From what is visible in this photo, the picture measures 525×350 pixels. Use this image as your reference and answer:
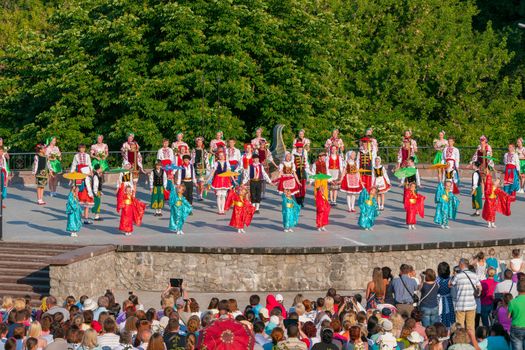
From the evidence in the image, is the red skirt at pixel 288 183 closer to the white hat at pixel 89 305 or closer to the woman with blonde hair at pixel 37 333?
the white hat at pixel 89 305

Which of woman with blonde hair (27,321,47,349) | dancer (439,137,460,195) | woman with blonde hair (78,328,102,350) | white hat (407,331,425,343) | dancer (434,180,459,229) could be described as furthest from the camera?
dancer (439,137,460,195)

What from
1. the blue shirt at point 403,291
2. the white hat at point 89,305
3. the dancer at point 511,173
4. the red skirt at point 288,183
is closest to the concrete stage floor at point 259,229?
the dancer at point 511,173

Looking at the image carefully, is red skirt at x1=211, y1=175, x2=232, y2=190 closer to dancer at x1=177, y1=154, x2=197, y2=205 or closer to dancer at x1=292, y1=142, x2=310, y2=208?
dancer at x1=177, y1=154, x2=197, y2=205

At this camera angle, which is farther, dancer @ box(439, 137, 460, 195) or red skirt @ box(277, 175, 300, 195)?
dancer @ box(439, 137, 460, 195)

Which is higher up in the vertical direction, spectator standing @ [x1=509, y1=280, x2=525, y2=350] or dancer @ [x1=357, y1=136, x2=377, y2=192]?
dancer @ [x1=357, y1=136, x2=377, y2=192]

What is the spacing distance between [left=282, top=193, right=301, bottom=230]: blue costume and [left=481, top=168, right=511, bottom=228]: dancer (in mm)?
4806

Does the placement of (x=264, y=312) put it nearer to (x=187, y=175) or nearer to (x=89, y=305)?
(x=89, y=305)

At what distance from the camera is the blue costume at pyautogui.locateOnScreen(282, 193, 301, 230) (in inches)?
1314

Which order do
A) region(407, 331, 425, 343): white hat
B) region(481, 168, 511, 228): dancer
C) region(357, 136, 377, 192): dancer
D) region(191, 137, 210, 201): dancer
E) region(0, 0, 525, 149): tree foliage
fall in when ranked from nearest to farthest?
1. region(407, 331, 425, 343): white hat
2. region(481, 168, 511, 228): dancer
3. region(357, 136, 377, 192): dancer
4. region(191, 137, 210, 201): dancer
5. region(0, 0, 525, 149): tree foliage

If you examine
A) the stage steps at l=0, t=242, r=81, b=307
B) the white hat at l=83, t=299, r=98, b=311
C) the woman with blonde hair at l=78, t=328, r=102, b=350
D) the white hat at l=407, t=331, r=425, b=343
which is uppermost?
the stage steps at l=0, t=242, r=81, b=307

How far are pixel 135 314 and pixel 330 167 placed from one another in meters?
17.0

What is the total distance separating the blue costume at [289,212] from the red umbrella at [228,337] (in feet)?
50.0

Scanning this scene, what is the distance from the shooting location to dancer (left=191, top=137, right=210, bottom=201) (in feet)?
126

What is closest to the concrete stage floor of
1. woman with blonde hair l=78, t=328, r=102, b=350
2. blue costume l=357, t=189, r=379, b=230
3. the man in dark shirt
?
blue costume l=357, t=189, r=379, b=230
